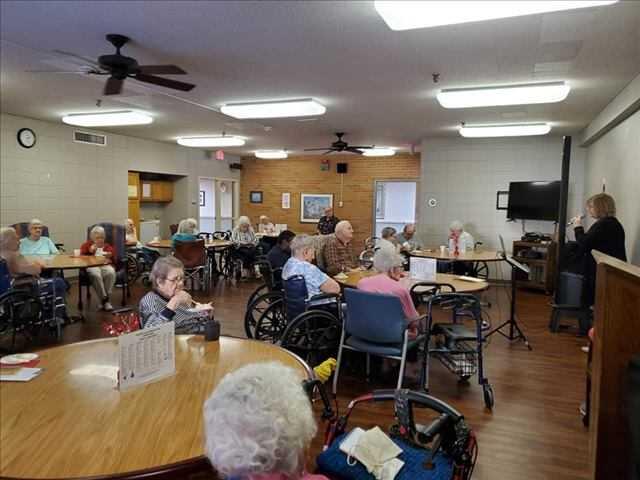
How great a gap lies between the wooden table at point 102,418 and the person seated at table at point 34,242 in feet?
12.7

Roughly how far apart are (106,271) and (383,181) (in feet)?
21.9

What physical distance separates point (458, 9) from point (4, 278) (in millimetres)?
3899

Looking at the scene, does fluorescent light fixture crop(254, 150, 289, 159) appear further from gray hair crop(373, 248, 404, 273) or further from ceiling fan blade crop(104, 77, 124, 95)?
gray hair crop(373, 248, 404, 273)

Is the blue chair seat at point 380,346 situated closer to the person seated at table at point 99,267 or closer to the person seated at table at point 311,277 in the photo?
the person seated at table at point 311,277

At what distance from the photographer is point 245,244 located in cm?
729

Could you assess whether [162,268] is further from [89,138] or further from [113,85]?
[89,138]

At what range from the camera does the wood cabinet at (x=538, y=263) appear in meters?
6.64

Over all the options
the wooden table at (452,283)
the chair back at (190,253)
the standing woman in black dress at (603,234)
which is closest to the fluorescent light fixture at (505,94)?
the standing woman in black dress at (603,234)

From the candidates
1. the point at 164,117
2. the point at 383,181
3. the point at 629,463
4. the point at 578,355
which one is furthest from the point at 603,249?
the point at 383,181

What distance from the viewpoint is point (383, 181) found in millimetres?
10320

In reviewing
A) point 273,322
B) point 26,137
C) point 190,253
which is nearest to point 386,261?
point 273,322

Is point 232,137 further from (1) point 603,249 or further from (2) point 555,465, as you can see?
(2) point 555,465

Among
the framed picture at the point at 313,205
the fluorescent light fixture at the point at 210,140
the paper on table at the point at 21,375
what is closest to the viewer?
the paper on table at the point at 21,375

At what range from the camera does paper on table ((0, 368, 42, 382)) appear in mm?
1514
